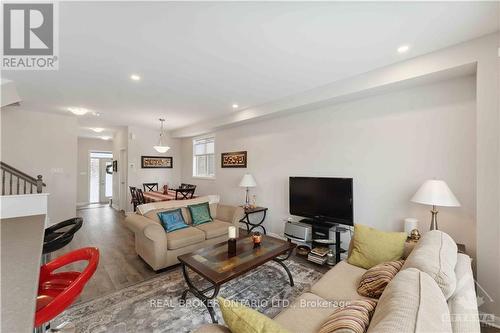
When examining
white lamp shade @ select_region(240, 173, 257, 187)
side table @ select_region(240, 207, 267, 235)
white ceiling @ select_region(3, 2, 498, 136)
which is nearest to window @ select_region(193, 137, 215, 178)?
white lamp shade @ select_region(240, 173, 257, 187)

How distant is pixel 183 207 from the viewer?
3773 mm

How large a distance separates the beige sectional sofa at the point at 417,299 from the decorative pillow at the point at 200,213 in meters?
2.42

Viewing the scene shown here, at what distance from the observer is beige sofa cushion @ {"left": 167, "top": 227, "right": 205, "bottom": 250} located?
116 inches

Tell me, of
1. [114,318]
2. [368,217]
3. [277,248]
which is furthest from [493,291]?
[114,318]

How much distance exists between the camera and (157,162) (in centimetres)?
692

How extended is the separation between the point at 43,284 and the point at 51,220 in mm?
5039

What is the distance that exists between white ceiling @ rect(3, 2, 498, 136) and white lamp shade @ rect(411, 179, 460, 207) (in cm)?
153

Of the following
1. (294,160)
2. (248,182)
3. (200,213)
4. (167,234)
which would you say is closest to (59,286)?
(167,234)

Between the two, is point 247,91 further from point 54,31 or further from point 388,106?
point 54,31

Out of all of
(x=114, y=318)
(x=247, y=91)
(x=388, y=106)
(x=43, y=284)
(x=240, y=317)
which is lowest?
(x=114, y=318)

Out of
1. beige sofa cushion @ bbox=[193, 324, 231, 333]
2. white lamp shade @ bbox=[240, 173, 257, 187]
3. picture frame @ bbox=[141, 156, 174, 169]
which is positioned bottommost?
beige sofa cushion @ bbox=[193, 324, 231, 333]

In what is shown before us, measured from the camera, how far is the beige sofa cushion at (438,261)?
1098 mm

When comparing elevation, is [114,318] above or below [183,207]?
below

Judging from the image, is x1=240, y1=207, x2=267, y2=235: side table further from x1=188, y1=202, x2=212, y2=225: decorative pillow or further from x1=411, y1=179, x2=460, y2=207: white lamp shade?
x1=411, y1=179, x2=460, y2=207: white lamp shade
